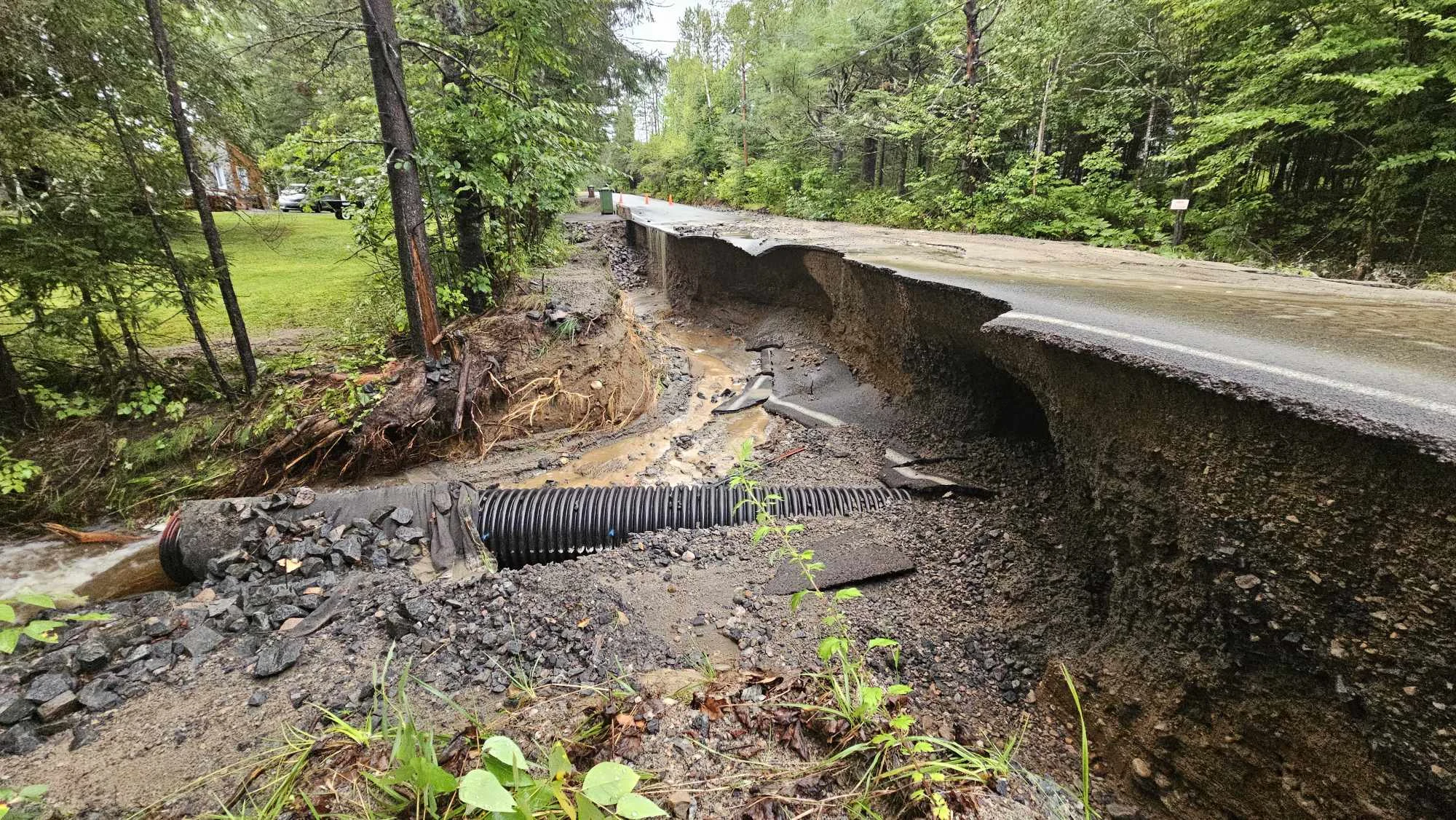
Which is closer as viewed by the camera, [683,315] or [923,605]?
[923,605]

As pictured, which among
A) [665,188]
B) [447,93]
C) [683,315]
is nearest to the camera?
[447,93]

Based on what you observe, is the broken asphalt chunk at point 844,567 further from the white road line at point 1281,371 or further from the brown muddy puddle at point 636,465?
the brown muddy puddle at point 636,465

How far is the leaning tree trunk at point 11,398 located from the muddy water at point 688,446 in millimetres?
4476

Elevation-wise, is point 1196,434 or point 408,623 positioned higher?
point 1196,434

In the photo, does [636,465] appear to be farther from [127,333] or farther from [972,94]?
[972,94]

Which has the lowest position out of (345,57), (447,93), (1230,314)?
(1230,314)

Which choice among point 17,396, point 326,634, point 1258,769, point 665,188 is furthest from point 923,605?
point 665,188

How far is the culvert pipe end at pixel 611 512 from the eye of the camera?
173 inches

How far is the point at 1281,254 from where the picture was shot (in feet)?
26.3

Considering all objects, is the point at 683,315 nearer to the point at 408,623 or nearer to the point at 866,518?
the point at 866,518

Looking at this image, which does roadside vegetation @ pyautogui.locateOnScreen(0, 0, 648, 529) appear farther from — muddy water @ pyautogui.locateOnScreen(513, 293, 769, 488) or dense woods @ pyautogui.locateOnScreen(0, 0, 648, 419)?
muddy water @ pyautogui.locateOnScreen(513, 293, 769, 488)

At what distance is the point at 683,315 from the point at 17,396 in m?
9.71

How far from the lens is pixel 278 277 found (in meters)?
10.0

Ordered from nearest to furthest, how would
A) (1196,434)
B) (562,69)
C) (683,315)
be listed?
(1196,434) < (562,69) < (683,315)
